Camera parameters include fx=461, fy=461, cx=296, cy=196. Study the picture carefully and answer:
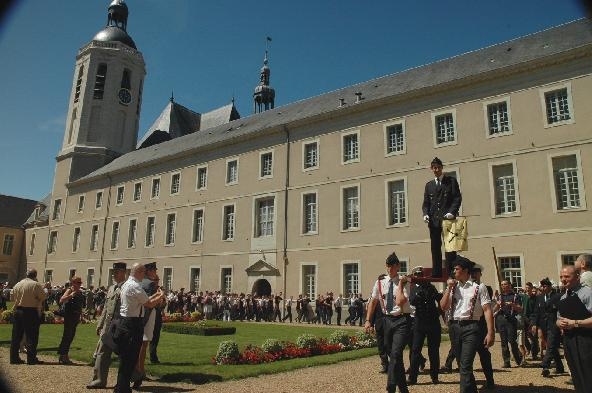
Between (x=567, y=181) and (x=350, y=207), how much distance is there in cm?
1038

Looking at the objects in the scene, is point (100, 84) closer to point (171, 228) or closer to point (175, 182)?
point (175, 182)

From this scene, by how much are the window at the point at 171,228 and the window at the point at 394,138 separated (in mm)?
17676

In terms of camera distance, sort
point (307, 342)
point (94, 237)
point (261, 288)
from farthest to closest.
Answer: point (94, 237), point (261, 288), point (307, 342)

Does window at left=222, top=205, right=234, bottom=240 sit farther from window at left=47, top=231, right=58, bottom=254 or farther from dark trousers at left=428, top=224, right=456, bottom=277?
window at left=47, top=231, right=58, bottom=254

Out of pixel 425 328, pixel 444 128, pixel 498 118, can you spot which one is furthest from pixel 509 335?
pixel 444 128

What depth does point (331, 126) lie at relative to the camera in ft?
87.9

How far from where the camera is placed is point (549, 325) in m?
Answer: 8.79

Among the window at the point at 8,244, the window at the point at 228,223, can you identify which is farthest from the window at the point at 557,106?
the window at the point at 8,244

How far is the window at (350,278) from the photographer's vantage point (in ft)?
79.2

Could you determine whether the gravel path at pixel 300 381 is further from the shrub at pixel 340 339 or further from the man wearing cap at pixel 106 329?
the shrub at pixel 340 339

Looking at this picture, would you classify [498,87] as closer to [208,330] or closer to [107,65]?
[208,330]

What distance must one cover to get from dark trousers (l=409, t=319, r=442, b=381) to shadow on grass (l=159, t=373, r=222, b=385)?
11.3ft

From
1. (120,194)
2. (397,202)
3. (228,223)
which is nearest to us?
(397,202)

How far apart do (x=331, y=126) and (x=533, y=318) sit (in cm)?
1832
